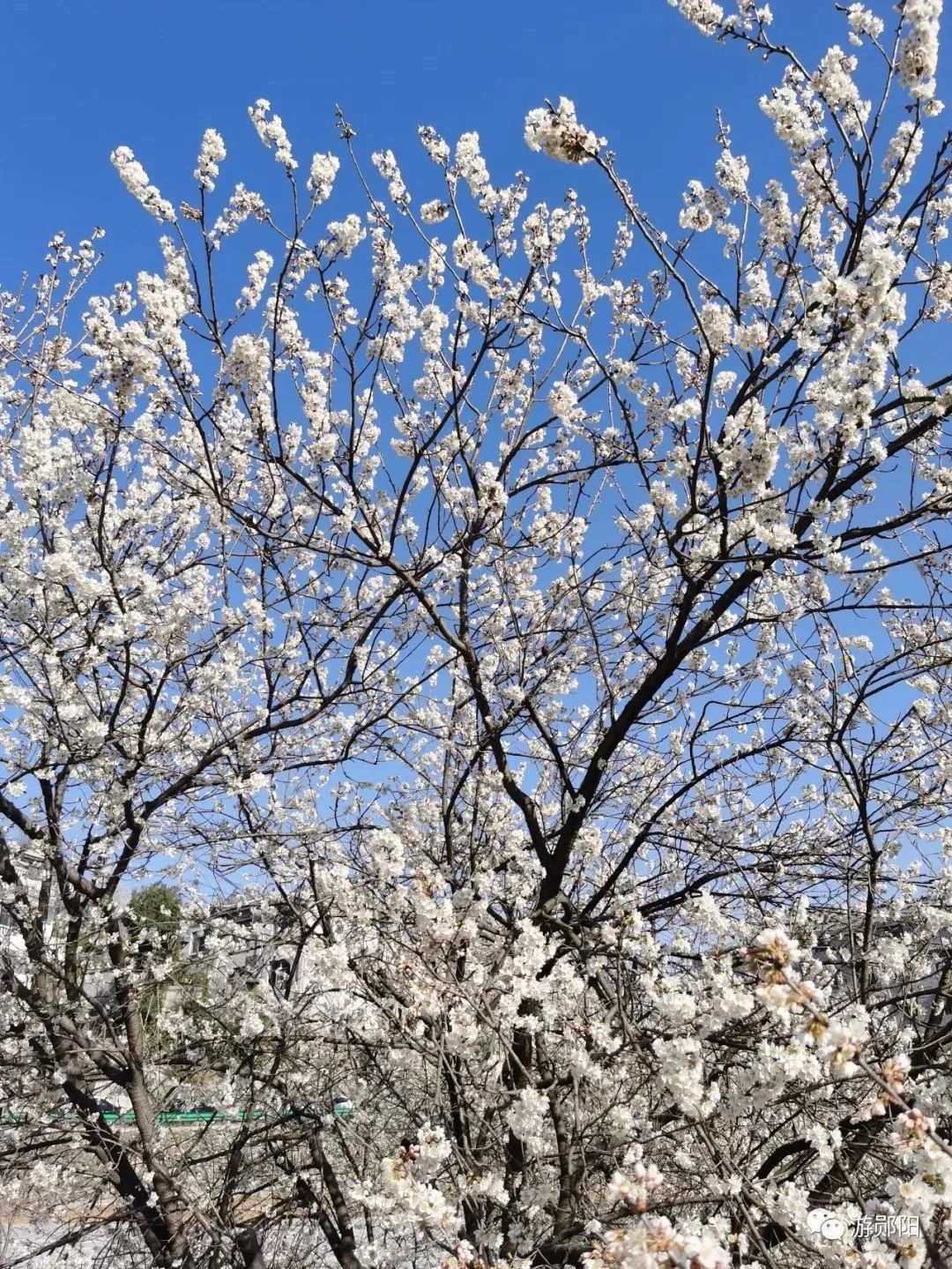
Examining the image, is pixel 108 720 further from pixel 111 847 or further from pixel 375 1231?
pixel 375 1231

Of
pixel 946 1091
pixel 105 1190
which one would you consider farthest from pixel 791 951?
pixel 105 1190

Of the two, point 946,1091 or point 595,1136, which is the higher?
point 595,1136

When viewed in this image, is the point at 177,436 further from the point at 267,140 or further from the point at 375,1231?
the point at 375,1231

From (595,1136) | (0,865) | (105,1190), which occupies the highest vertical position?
(0,865)

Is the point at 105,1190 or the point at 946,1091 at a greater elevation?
the point at 105,1190

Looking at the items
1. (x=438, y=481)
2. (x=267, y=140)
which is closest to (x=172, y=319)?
(x=267, y=140)

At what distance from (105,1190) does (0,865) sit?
2.23 meters

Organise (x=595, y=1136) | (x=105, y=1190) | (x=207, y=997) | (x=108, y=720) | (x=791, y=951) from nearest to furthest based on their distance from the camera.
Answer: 1. (x=791, y=951)
2. (x=595, y=1136)
3. (x=108, y=720)
4. (x=105, y=1190)
5. (x=207, y=997)

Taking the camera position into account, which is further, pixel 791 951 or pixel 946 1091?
pixel 946 1091

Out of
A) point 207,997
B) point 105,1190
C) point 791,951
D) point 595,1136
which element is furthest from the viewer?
point 207,997

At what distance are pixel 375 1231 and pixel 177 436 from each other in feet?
13.5

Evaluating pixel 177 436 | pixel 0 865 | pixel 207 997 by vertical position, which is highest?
pixel 177 436

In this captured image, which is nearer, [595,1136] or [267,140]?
[595,1136]

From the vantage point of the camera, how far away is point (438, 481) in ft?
15.0
